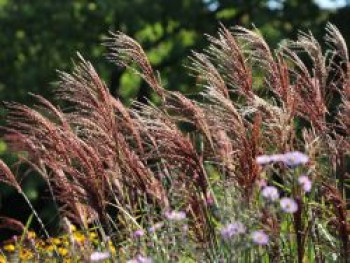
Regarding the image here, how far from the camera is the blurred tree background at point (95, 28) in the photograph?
38.8 ft

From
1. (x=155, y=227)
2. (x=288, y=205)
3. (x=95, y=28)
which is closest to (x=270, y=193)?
(x=288, y=205)

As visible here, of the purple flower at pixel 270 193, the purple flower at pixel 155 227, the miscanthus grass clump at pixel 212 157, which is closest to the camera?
the purple flower at pixel 270 193

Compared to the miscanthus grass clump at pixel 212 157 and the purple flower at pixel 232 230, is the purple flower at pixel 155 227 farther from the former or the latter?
the purple flower at pixel 232 230

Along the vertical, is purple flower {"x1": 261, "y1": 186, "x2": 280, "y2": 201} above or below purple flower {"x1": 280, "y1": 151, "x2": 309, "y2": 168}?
below

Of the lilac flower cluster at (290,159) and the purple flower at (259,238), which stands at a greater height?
the lilac flower cluster at (290,159)

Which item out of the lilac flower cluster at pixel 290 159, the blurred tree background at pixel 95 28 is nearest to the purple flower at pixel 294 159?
the lilac flower cluster at pixel 290 159

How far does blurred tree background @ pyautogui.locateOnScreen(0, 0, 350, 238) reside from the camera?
38.8ft

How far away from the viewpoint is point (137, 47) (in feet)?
12.1

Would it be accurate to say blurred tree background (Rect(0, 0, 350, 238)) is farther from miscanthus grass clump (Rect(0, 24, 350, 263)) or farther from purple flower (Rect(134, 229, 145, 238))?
purple flower (Rect(134, 229, 145, 238))

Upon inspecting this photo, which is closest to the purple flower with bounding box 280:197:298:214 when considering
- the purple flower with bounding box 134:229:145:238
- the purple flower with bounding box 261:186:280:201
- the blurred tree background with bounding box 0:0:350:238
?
the purple flower with bounding box 261:186:280:201

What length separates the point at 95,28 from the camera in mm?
12547

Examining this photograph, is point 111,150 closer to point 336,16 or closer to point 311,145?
point 311,145

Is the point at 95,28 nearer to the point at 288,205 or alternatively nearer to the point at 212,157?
the point at 212,157

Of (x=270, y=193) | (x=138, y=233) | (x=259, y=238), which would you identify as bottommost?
(x=138, y=233)
